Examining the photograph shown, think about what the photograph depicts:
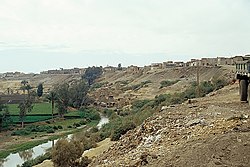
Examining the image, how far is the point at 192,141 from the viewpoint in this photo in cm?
1750

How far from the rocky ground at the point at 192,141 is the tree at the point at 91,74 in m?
140

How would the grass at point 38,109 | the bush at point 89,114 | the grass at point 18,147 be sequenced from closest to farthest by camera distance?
the grass at point 18,147 < the bush at point 89,114 < the grass at point 38,109

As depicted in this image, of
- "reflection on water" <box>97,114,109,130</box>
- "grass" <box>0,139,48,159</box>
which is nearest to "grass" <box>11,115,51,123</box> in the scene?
"reflection on water" <box>97,114,109,130</box>

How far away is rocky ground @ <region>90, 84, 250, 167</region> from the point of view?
592 inches

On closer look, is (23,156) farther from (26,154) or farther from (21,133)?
(21,133)

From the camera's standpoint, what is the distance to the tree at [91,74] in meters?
166

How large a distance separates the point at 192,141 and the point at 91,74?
153 metres

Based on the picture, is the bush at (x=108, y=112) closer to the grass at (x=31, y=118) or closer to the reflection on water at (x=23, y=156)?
the grass at (x=31, y=118)

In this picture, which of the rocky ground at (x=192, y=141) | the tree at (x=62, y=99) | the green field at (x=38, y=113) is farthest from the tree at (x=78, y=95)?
the rocky ground at (x=192, y=141)

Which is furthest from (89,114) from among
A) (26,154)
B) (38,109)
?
(26,154)

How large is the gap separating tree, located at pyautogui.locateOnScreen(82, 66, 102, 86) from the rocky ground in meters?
140

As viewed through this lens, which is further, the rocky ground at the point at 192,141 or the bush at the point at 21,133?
the bush at the point at 21,133

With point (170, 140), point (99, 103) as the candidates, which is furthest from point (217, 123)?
point (99, 103)

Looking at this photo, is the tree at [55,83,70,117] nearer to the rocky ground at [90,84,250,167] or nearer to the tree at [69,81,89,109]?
the tree at [69,81,89,109]
